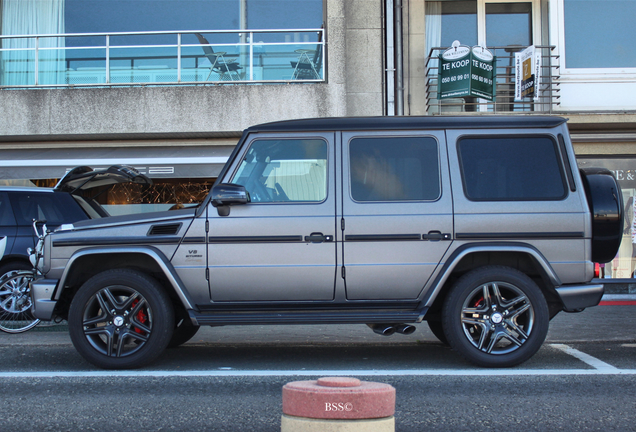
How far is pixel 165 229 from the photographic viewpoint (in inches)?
210

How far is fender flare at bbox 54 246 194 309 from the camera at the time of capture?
17.1ft

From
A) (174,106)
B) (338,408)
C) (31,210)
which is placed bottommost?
(338,408)

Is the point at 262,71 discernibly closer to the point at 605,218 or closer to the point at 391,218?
the point at 391,218

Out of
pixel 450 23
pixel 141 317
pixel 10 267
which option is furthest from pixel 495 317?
pixel 450 23

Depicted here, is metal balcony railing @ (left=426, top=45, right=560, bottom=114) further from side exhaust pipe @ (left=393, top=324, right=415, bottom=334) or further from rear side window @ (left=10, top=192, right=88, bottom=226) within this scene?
side exhaust pipe @ (left=393, top=324, right=415, bottom=334)

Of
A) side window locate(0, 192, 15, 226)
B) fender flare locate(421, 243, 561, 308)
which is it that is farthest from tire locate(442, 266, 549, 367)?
side window locate(0, 192, 15, 226)

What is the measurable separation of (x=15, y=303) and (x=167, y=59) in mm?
6408

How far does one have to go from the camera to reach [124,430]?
3.64 metres

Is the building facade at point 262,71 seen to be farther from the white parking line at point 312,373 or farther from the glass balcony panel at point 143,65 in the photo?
the white parking line at point 312,373

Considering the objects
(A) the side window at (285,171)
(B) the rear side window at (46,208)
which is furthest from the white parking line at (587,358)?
(B) the rear side window at (46,208)

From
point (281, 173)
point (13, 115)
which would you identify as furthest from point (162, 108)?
point (281, 173)

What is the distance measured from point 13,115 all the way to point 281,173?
920 centimetres

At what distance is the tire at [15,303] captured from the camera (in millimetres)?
8062

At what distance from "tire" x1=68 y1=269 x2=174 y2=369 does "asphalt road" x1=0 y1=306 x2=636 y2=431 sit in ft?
0.53
